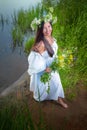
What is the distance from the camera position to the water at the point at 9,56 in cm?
494

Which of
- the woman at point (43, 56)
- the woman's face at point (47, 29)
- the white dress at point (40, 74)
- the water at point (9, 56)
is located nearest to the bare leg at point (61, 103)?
the white dress at point (40, 74)

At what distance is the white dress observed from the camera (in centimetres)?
320

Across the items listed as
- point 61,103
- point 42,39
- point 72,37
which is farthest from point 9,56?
point 42,39

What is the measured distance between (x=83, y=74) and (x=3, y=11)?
348 cm

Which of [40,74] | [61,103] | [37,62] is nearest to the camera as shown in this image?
[37,62]

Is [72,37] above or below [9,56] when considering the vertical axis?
below

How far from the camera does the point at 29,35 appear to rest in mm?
6242

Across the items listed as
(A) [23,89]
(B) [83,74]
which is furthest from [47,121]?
(B) [83,74]

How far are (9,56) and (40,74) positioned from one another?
2.46m

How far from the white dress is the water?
1149mm

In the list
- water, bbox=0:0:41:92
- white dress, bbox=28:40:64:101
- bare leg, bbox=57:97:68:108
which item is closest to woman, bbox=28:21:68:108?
white dress, bbox=28:40:64:101

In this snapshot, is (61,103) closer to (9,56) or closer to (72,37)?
(72,37)

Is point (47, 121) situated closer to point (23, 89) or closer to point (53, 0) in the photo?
point (23, 89)

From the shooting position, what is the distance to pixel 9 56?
570 centimetres
